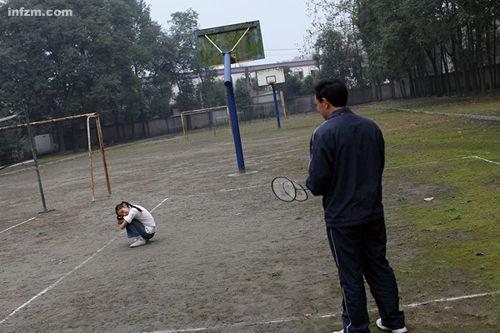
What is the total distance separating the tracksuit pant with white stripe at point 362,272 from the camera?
13.5 feet

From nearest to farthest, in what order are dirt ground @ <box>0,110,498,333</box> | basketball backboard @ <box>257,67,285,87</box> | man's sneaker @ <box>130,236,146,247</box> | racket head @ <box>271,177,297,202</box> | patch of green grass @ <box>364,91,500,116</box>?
dirt ground @ <box>0,110,498,333</box>
racket head @ <box>271,177,297,202</box>
man's sneaker @ <box>130,236,146,247</box>
patch of green grass @ <box>364,91,500,116</box>
basketball backboard @ <box>257,67,285,87</box>

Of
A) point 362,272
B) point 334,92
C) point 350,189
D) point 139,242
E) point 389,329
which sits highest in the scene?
point 334,92

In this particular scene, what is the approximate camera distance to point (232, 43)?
18.2 m

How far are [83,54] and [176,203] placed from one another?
4015cm

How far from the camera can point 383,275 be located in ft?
14.0

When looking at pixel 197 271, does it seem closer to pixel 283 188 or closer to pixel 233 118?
pixel 283 188

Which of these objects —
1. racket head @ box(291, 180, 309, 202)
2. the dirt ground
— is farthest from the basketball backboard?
racket head @ box(291, 180, 309, 202)

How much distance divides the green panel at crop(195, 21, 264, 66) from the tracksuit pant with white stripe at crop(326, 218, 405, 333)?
14384 millimetres

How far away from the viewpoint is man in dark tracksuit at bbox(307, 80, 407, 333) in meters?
4.04

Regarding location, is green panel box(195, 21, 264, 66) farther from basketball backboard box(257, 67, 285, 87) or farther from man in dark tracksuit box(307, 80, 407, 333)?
basketball backboard box(257, 67, 285, 87)

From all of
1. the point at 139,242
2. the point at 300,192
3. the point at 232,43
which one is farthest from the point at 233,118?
the point at 300,192

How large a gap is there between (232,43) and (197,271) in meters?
12.3

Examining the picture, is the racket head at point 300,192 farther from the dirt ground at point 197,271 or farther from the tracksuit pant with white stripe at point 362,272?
the tracksuit pant with white stripe at point 362,272

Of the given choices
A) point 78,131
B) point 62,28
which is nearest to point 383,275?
point 62,28
